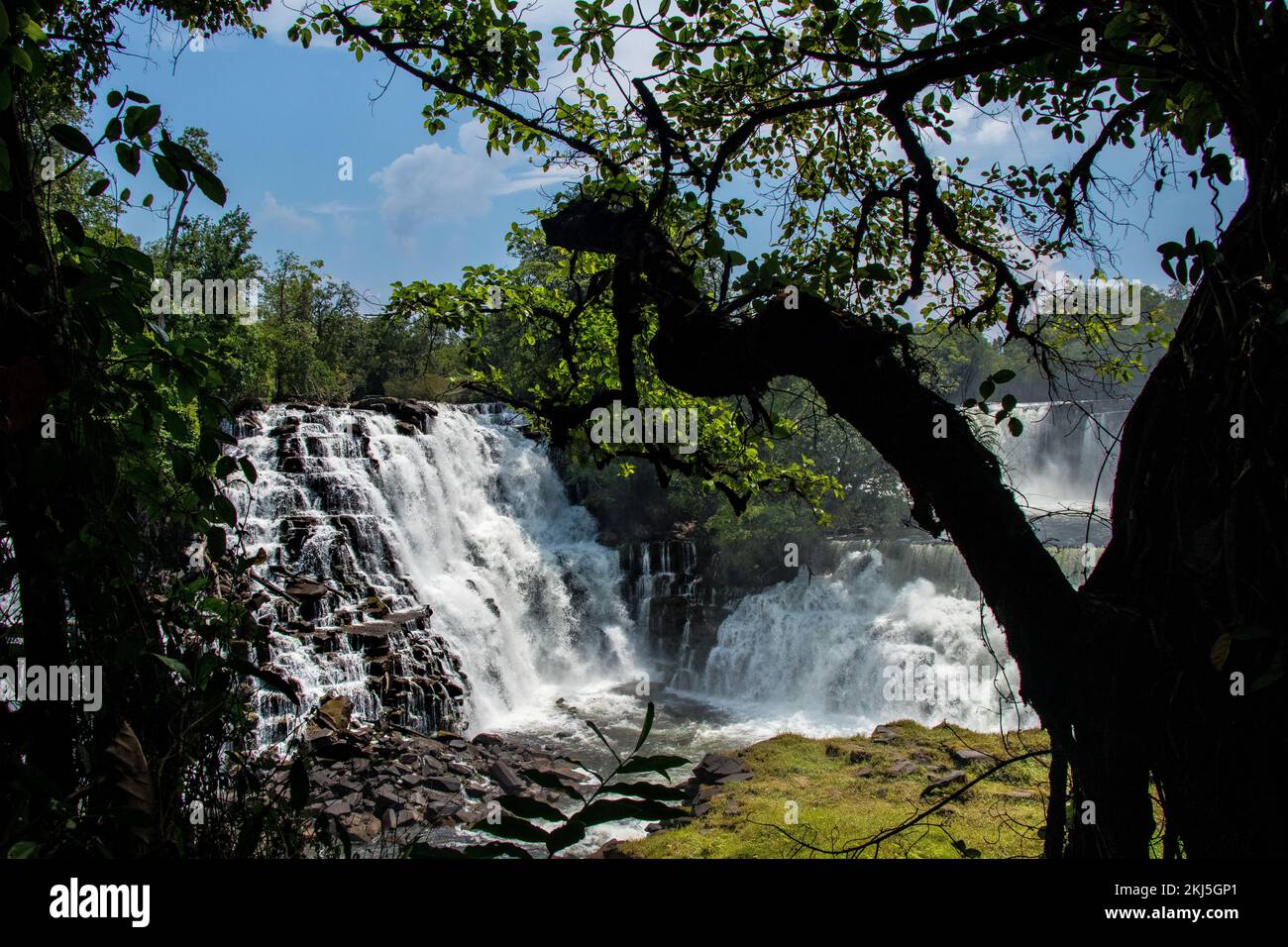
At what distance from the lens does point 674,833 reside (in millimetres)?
9180

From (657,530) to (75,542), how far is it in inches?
881

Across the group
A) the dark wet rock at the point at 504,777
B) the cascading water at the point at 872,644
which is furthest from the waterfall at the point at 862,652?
the dark wet rock at the point at 504,777

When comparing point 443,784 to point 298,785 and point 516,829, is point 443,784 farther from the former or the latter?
point 516,829

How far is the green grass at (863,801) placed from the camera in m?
7.38

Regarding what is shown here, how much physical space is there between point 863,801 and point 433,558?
12280 millimetres

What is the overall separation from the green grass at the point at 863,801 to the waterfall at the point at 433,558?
655 centimetres

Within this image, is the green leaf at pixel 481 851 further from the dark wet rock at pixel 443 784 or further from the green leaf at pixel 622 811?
the dark wet rock at pixel 443 784

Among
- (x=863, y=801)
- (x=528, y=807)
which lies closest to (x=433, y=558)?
(x=863, y=801)

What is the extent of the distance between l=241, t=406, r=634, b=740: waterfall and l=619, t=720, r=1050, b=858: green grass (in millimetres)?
6550

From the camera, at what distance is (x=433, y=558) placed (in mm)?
18859

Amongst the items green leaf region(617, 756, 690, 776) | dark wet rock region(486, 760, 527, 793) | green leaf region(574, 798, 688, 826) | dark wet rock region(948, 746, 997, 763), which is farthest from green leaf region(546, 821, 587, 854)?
dark wet rock region(486, 760, 527, 793)

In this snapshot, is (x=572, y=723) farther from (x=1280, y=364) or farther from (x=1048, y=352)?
(x=1280, y=364)

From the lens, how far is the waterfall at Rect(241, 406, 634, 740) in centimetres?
1490
